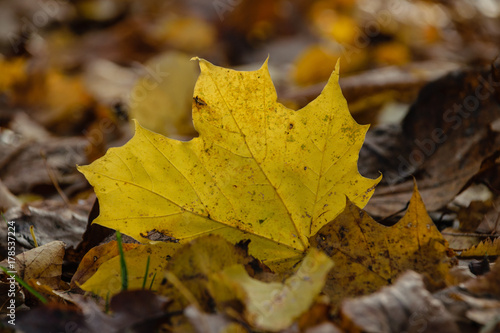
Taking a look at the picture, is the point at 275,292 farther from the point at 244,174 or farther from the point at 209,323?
the point at 244,174

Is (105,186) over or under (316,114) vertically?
under

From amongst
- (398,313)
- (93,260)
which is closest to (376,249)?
(398,313)

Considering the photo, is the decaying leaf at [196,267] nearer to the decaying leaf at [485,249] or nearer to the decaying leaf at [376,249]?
the decaying leaf at [376,249]

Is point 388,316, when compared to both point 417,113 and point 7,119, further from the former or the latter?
point 7,119

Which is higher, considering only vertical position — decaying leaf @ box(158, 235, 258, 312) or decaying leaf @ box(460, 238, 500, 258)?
decaying leaf @ box(460, 238, 500, 258)

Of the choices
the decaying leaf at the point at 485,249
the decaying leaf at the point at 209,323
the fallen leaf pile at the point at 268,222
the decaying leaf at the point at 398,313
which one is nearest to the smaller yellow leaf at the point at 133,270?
the fallen leaf pile at the point at 268,222

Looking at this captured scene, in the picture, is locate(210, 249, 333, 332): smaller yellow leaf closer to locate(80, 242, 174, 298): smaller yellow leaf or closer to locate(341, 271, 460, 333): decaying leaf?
locate(341, 271, 460, 333): decaying leaf

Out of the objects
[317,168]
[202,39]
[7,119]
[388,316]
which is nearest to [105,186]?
[317,168]

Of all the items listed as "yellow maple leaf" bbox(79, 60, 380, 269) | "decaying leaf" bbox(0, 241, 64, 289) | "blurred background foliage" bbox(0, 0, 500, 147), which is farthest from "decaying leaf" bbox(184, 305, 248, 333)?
"blurred background foliage" bbox(0, 0, 500, 147)
